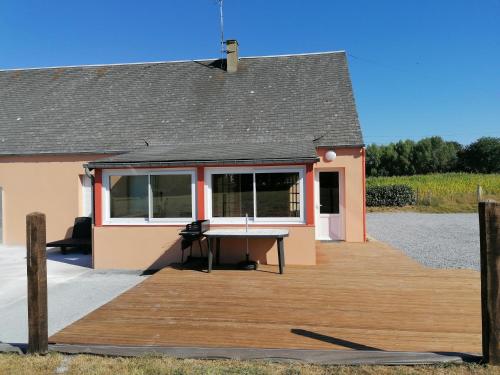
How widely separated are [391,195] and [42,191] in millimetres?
22763

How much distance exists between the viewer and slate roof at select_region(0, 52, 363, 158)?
13188 millimetres

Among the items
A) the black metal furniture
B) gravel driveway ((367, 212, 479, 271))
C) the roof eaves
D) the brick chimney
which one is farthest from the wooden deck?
the brick chimney

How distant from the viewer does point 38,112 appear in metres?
15.5

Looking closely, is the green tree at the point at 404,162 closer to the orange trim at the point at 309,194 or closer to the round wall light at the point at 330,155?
the round wall light at the point at 330,155

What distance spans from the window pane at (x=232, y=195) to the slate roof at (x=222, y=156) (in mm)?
496

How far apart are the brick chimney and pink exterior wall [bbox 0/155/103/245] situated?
6.73 meters

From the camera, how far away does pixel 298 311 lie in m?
5.81

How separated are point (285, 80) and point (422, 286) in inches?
411

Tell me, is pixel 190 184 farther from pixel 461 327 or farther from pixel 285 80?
pixel 285 80

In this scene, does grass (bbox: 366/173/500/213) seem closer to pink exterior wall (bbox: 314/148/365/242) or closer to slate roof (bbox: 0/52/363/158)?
slate roof (bbox: 0/52/363/158)

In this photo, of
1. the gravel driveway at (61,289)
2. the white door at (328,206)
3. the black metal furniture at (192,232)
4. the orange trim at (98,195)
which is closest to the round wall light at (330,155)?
the white door at (328,206)

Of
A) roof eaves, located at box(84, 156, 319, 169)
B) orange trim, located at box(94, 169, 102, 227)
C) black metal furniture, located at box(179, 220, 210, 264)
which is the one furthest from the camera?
orange trim, located at box(94, 169, 102, 227)

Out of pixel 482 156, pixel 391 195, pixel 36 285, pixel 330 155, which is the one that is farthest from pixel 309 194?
pixel 482 156

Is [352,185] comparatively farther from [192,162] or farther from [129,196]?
[129,196]
